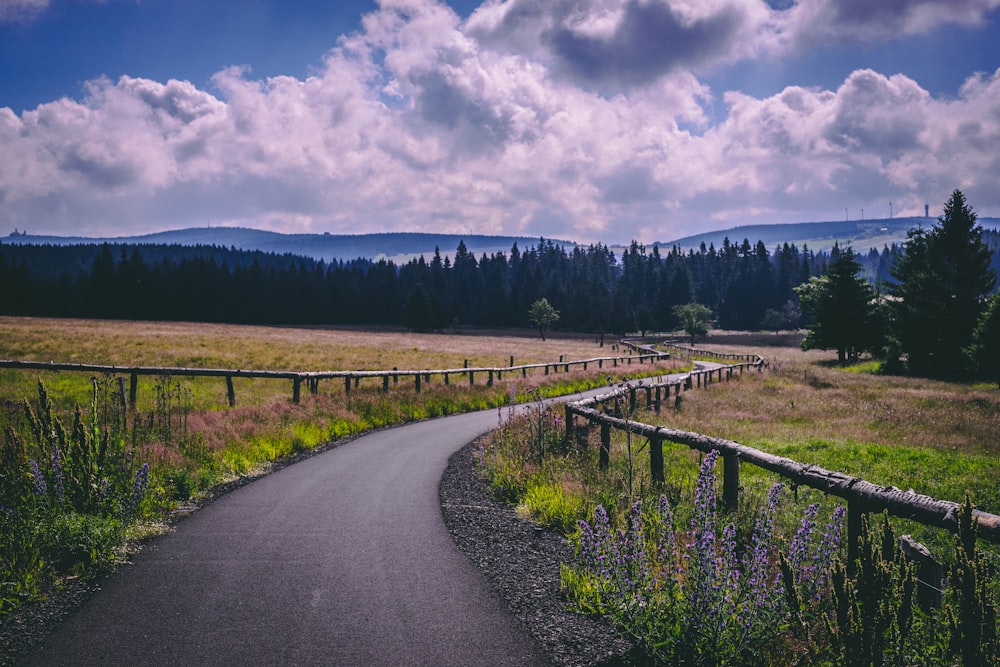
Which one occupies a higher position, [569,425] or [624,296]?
[624,296]

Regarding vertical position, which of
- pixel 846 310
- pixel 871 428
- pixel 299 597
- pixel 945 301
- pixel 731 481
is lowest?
pixel 871 428

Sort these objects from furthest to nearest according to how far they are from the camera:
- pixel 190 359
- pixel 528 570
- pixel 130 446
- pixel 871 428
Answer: pixel 190 359, pixel 871 428, pixel 130 446, pixel 528 570

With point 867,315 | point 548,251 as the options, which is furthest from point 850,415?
point 548,251

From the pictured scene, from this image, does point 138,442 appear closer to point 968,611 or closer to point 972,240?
point 968,611

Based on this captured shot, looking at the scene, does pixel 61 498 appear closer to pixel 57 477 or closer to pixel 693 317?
pixel 57 477

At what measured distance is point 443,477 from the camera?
1059cm

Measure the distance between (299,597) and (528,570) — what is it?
2422 mm

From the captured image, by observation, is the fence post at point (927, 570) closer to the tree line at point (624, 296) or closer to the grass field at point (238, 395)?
the grass field at point (238, 395)

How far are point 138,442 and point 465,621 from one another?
799 centimetres

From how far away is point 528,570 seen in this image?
6.23 m

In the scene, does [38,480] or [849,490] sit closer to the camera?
[849,490]

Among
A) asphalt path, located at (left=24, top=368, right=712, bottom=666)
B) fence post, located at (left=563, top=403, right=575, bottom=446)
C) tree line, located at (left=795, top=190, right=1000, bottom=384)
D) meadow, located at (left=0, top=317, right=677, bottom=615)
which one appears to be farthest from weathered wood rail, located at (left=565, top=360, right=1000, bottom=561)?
tree line, located at (left=795, top=190, right=1000, bottom=384)

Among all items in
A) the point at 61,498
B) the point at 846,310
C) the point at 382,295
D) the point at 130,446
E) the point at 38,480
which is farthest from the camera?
the point at 382,295

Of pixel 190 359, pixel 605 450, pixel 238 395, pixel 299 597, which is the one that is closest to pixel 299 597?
pixel 299 597
